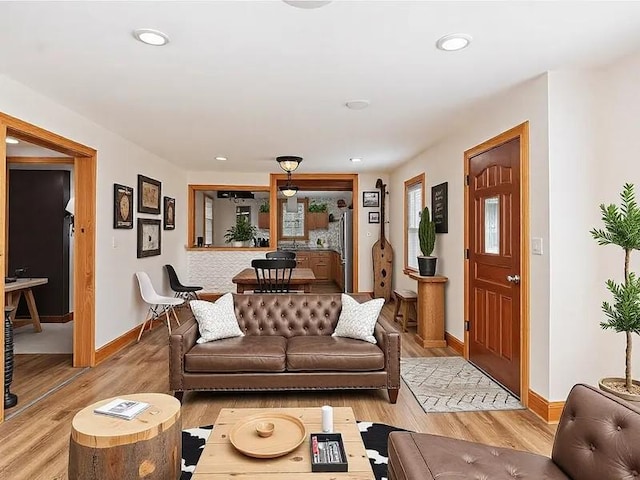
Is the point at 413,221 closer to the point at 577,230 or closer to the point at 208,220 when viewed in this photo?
the point at 577,230

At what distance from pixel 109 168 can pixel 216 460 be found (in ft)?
12.7

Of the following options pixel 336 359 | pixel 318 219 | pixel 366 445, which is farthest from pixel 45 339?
pixel 318 219

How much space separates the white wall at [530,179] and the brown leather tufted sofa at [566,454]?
4.80 feet

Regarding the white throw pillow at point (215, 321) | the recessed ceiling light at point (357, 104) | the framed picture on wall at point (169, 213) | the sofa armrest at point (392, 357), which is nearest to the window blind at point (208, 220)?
the framed picture on wall at point (169, 213)

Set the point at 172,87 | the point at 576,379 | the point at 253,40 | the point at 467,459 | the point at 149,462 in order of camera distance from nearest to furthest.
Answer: the point at 467,459 → the point at 149,462 → the point at 253,40 → the point at 576,379 → the point at 172,87

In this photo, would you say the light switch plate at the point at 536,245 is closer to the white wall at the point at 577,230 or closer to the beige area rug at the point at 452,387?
the white wall at the point at 577,230

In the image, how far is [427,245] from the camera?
525 cm

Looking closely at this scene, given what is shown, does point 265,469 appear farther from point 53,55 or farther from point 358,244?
point 358,244

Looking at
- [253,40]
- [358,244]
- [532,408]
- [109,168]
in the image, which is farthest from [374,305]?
[358,244]

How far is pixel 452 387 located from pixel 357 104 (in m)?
2.58

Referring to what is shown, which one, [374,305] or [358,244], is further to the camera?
[358,244]

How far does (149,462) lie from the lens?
6.24 ft

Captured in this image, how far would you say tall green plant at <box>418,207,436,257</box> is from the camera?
5.21m

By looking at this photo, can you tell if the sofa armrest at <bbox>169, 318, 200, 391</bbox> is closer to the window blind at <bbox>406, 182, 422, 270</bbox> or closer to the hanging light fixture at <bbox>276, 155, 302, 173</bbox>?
the hanging light fixture at <bbox>276, 155, 302, 173</bbox>
